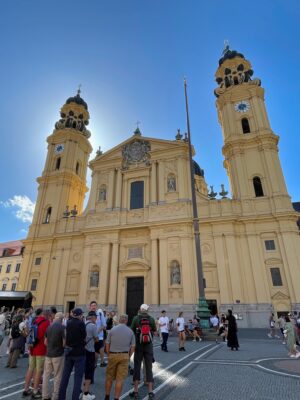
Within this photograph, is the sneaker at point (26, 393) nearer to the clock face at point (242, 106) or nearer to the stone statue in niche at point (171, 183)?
the stone statue in niche at point (171, 183)

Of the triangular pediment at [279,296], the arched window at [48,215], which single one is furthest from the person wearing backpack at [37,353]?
the arched window at [48,215]

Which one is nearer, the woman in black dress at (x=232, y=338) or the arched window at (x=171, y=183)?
the woman in black dress at (x=232, y=338)

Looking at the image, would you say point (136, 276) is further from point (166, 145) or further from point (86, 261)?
point (166, 145)

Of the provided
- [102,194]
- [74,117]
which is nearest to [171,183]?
[102,194]

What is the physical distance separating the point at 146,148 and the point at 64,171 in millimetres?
10948

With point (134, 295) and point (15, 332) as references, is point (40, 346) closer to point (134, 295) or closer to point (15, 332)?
point (15, 332)

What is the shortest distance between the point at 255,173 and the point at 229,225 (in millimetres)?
6481

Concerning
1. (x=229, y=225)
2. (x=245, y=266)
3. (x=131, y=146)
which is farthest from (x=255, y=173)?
(x=131, y=146)

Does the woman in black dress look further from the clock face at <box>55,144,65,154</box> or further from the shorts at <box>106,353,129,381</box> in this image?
the clock face at <box>55,144,65,154</box>

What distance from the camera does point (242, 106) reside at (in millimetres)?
29562

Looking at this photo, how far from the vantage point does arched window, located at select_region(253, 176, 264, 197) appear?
81.1 feet

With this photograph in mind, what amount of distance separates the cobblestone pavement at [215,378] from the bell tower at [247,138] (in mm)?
17646

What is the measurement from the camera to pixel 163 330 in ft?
32.7

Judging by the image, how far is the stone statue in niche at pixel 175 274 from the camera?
22323 mm
